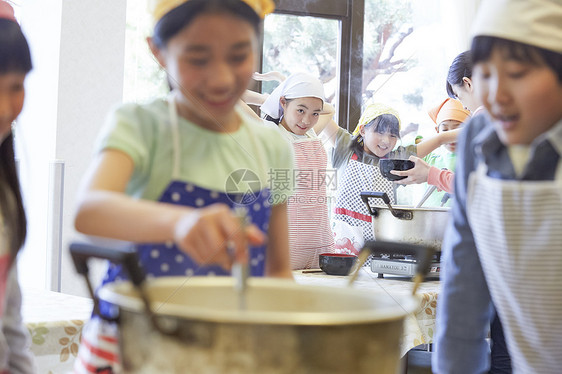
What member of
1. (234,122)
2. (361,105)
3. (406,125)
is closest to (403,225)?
(406,125)

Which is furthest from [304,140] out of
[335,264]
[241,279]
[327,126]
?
[241,279]

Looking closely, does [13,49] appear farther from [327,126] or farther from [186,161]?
[327,126]

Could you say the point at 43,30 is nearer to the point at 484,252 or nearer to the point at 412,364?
the point at 484,252

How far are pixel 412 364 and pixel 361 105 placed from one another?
2.87 feet

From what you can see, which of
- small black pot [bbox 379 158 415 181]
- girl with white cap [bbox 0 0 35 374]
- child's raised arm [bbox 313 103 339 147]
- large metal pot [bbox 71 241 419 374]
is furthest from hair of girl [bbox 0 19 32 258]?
small black pot [bbox 379 158 415 181]

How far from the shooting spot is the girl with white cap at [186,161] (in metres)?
0.34

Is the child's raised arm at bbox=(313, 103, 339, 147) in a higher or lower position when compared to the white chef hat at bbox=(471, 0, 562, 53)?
lower

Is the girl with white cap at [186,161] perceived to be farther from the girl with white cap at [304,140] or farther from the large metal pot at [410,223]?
the large metal pot at [410,223]

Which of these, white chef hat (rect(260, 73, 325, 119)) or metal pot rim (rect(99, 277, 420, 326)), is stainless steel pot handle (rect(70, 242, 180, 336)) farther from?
white chef hat (rect(260, 73, 325, 119))

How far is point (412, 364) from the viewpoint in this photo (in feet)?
4.61

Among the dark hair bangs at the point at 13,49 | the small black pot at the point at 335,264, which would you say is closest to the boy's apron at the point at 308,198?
the small black pot at the point at 335,264

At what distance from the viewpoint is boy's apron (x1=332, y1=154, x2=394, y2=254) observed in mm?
1020

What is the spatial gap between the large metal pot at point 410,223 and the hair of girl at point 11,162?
1.63ft

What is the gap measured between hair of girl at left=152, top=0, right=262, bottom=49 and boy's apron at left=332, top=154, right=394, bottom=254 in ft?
1.80
